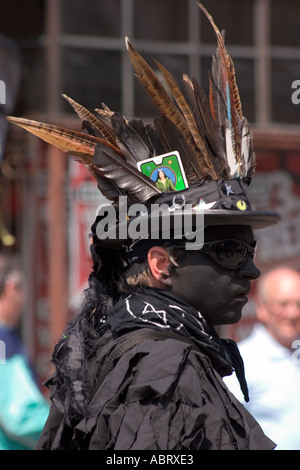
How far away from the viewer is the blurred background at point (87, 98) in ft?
22.4

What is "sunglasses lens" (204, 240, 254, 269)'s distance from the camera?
7.89ft

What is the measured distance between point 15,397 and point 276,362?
54.9 inches

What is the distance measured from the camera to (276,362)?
436 cm

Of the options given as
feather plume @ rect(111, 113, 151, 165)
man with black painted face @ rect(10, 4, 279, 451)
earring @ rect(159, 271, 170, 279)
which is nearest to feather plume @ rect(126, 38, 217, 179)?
man with black painted face @ rect(10, 4, 279, 451)

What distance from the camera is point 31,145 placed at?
686 cm

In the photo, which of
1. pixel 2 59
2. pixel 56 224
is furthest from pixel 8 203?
pixel 2 59

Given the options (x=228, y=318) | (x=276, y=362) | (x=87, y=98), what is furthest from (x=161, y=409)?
(x=87, y=98)

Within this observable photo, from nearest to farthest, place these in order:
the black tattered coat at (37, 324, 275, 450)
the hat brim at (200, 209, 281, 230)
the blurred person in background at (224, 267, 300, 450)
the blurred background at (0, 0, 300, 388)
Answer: the black tattered coat at (37, 324, 275, 450)
the hat brim at (200, 209, 281, 230)
the blurred person in background at (224, 267, 300, 450)
the blurred background at (0, 0, 300, 388)

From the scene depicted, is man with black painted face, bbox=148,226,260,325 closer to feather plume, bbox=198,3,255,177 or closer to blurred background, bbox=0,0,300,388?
feather plume, bbox=198,3,255,177

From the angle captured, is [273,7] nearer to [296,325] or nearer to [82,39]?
[82,39]

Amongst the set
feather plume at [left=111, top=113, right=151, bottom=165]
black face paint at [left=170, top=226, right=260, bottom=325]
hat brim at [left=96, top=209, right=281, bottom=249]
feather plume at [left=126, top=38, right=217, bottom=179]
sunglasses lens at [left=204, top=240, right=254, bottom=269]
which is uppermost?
feather plume at [left=126, top=38, right=217, bottom=179]

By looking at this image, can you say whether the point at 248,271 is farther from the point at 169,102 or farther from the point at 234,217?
the point at 169,102
